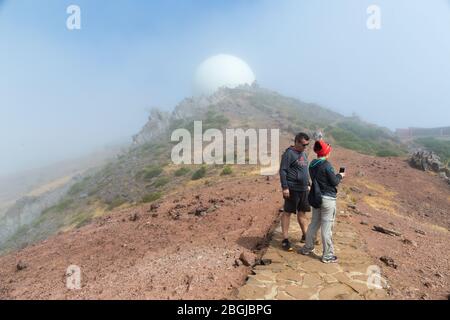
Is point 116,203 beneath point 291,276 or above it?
beneath

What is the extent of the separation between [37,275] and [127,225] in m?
3.09

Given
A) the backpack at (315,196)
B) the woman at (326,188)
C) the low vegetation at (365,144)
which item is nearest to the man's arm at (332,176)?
the woman at (326,188)

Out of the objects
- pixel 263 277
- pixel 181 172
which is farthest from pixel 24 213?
pixel 263 277

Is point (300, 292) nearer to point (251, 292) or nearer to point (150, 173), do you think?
point (251, 292)

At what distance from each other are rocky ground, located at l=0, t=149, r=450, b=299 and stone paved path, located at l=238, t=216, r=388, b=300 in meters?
0.08

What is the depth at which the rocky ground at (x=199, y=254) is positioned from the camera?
5.36 m

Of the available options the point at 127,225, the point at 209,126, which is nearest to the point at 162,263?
the point at 127,225

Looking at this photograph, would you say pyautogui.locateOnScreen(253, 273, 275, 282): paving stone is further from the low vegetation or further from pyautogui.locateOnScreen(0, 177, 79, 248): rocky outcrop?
pyautogui.locateOnScreen(0, 177, 79, 248): rocky outcrop

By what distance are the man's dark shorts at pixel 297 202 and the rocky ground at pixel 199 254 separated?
3.03ft

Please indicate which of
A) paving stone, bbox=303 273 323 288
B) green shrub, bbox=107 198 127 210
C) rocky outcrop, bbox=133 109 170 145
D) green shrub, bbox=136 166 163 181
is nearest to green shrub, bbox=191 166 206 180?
green shrub, bbox=107 198 127 210

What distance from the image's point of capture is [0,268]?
8.62m

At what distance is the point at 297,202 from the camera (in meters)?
Answer: 6.21

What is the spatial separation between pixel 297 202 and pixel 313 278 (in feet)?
4.56
